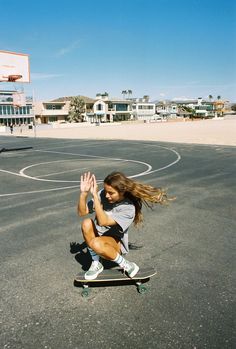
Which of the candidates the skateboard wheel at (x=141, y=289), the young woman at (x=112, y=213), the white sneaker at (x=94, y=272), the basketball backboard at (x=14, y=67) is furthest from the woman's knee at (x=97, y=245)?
the basketball backboard at (x=14, y=67)

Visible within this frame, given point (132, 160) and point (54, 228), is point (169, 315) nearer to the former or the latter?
point (54, 228)

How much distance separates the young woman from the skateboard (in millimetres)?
79

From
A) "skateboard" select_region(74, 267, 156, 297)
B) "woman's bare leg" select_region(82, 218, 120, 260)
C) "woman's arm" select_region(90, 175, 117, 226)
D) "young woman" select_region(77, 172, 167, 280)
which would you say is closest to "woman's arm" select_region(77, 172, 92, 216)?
"young woman" select_region(77, 172, 167, 280)

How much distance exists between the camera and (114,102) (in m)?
129

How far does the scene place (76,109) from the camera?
362 ft

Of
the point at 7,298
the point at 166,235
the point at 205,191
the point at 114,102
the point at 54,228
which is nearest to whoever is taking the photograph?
the point at 7,298

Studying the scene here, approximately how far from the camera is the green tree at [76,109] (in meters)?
110

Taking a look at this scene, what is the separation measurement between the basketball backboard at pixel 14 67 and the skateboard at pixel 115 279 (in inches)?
1054

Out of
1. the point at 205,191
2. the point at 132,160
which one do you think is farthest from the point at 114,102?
the point at 205,191

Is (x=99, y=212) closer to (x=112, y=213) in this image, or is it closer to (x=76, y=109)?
(x=112, y=213)

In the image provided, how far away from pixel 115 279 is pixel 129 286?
356 millimetres

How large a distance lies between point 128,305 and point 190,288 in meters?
1.07

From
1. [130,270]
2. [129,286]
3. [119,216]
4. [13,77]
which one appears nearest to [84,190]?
[119,216]

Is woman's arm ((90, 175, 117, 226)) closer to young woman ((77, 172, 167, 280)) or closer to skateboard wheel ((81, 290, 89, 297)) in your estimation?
young woman ((77, 172, 167, 280))
